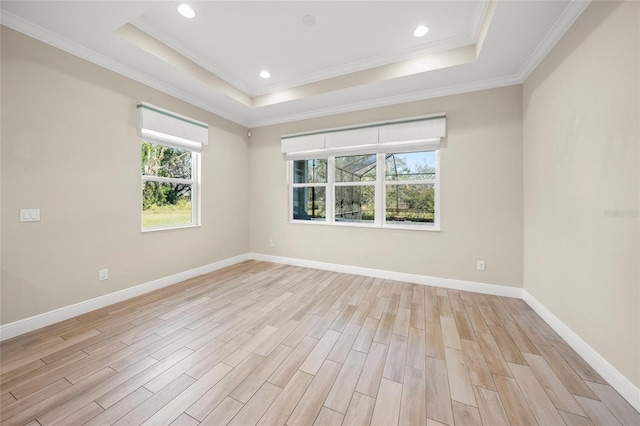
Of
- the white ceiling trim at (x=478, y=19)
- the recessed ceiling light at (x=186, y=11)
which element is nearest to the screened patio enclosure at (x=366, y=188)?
the white ceiling trim at (x=478, y=19)

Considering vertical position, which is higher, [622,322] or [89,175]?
[89,175]

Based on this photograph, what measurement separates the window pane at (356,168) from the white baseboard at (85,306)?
287 centimetres

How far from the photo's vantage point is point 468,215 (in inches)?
128

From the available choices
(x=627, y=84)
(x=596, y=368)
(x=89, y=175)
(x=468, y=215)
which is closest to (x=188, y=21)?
(x=89, y=175)

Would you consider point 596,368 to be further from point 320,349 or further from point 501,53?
point 501,53

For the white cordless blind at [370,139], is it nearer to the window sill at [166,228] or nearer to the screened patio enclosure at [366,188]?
the screened patio enclosure at [366,188]

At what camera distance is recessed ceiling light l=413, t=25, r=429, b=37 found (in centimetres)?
254

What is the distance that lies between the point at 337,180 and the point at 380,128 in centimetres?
112

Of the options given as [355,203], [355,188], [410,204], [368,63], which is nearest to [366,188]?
[355,188]

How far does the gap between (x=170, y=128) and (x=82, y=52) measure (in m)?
1.05

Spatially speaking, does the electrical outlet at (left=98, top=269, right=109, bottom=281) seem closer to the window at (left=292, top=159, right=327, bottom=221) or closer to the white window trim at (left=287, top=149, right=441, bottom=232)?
the white window trim at (left=287, top=149, right=441, bottom=232)

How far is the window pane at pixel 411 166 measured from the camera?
11.6 ft

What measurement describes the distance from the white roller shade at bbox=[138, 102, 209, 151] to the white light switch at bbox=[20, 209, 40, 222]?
137cm

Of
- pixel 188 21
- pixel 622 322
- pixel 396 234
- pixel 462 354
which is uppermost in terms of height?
pixel 188 21
